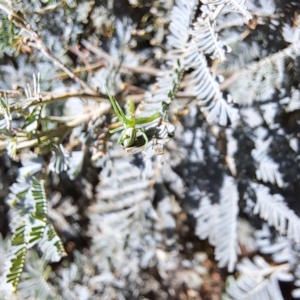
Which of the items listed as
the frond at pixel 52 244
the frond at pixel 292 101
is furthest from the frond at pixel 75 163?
the frond at pixel 292 101

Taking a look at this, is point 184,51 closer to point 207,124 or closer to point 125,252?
point 207,124

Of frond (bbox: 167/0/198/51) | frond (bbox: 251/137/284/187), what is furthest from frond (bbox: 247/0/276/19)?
frond (bbox: 251/137/284/187)

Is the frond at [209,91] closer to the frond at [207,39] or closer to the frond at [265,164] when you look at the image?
the frond at [207,39]

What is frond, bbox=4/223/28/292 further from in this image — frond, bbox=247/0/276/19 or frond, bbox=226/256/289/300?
frond, bbox=247/0/276/19

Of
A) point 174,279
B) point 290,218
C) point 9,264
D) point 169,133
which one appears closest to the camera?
point 169,133

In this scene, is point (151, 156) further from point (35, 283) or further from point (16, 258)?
point (35, 283)

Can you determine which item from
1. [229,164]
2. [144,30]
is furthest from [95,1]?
[229,164]

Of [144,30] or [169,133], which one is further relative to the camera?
[144,30]
